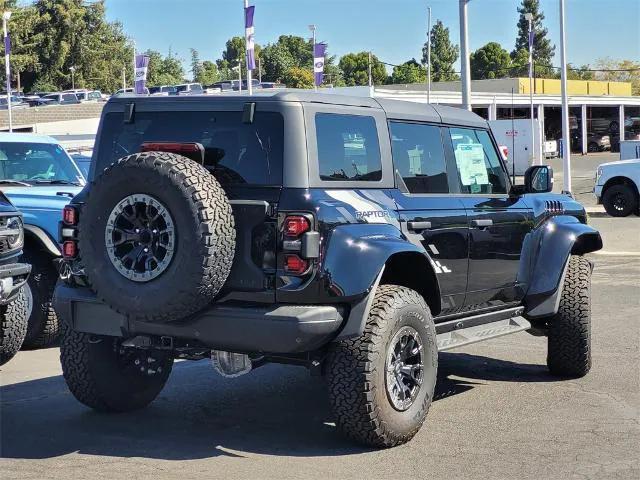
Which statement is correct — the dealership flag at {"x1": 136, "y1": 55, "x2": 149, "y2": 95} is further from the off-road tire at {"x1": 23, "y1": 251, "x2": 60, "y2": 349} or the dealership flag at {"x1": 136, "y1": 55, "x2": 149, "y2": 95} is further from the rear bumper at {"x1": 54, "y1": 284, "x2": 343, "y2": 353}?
the rear bumper at {"x1": 54, "y1": 284, "x2": 343, "y2": 353}

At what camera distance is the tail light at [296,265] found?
502 cm

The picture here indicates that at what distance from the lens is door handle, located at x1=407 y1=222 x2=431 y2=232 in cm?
573

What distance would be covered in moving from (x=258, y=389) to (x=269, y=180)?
7.50 feet

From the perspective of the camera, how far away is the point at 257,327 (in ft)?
16.4

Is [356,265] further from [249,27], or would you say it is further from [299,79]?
[299,79]

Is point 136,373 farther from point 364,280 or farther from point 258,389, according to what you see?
point 364,280

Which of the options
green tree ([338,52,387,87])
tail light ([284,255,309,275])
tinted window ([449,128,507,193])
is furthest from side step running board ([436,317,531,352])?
green tree ([338,52,387,87])

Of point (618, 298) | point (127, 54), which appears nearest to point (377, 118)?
point (618, 298)

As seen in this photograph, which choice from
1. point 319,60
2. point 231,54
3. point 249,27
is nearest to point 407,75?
point 231,54

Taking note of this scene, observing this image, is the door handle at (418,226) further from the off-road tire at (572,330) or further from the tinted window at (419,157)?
the off-road tire at (572,330)

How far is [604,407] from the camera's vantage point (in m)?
6.37

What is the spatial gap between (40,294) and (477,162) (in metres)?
4.22

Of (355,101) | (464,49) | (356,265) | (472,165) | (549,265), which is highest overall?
(464,49)

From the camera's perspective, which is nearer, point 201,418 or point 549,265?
point 201,418
